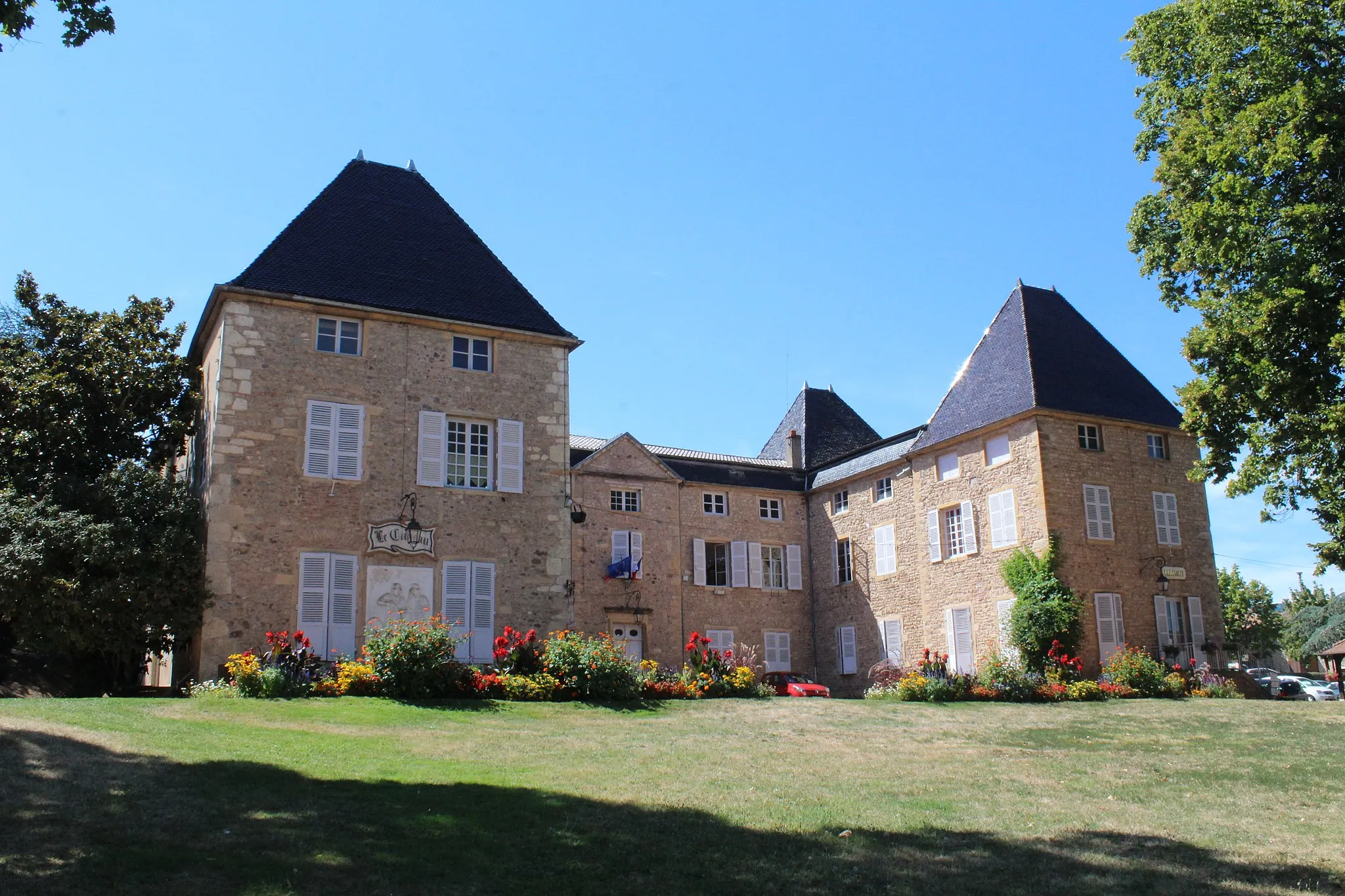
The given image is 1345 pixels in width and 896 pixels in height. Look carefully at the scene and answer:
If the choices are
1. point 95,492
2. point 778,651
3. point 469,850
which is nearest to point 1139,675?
point 778,651

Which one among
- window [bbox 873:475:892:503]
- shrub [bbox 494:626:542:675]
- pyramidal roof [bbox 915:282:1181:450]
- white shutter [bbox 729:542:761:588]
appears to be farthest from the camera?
white shutter [bbox 729:542:761:588]

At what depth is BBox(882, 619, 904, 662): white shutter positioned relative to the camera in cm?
2808

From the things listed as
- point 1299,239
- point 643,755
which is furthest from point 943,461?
point 643,755

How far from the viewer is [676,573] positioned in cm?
2931

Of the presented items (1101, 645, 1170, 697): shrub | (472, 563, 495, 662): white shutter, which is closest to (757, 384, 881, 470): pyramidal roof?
(1101, 645, 1170, 697): shrub

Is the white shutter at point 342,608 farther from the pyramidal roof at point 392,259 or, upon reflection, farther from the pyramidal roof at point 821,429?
the pyramidal roof at point 821,429

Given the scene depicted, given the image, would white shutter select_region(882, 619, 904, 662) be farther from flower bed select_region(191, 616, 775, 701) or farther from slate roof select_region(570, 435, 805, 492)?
flower bed select_region(191, 616, 775, 701)

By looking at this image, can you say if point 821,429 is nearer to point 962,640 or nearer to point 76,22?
point 962,640

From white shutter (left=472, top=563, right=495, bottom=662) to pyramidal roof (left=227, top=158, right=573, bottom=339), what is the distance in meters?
4.88

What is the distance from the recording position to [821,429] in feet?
112

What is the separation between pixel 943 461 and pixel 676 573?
7694mm

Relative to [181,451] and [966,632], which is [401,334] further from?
[966,632]

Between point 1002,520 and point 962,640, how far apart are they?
3145 mm

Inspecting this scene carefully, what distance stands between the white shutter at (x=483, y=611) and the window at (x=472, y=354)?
154 inches
